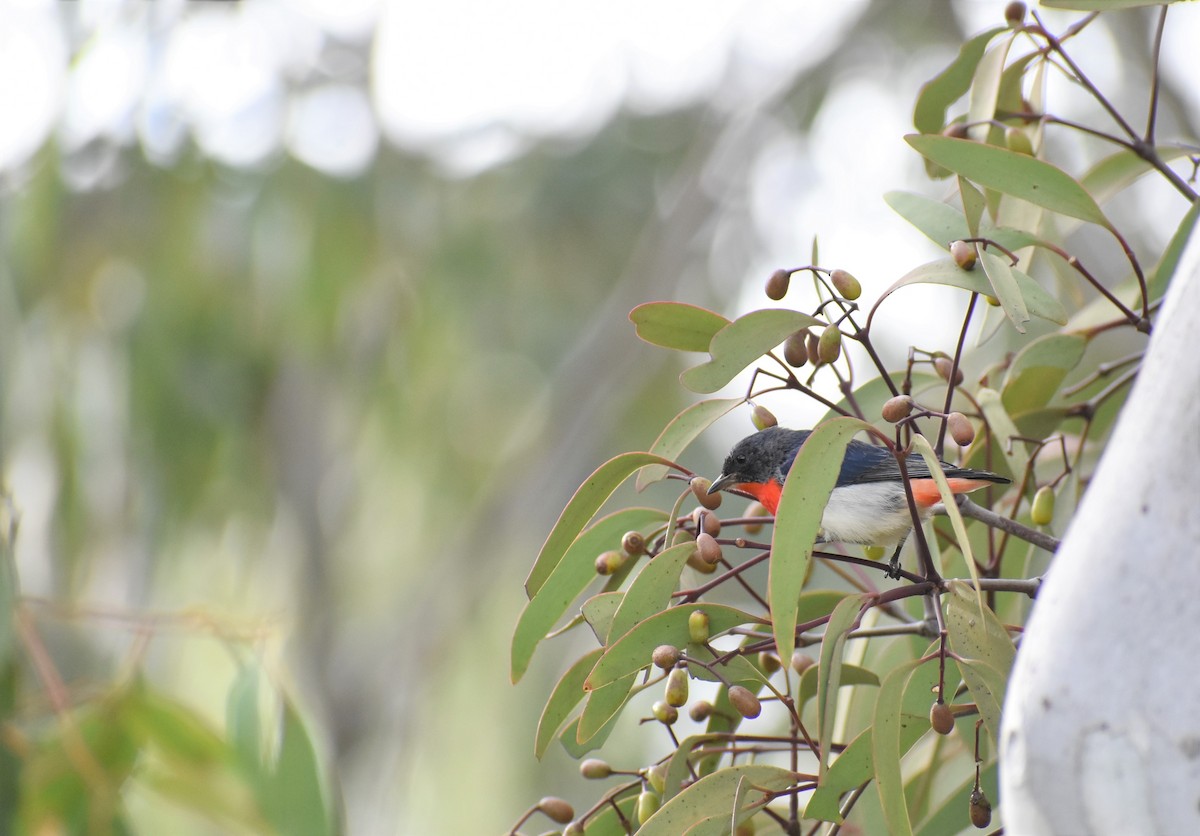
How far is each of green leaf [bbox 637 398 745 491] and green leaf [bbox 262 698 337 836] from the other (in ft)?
4.69

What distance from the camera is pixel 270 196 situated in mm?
6195

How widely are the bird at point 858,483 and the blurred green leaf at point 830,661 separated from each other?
527 mm

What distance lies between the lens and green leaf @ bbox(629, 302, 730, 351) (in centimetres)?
144

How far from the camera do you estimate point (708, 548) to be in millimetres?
1369

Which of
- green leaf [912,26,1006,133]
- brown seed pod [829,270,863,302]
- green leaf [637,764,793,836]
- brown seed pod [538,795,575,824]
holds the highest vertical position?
green leaf [912,26,1006,133]

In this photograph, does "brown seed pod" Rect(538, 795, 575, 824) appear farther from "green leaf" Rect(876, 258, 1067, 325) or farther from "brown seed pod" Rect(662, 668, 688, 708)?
"green leaf" Rect(876, 258, 1067, 325)

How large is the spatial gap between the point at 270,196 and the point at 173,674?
151 inches

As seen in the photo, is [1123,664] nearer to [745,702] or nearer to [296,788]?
[745,702]

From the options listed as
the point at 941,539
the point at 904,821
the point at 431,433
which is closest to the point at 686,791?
the point at 904,821

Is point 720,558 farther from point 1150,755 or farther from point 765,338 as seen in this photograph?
point 1150,755

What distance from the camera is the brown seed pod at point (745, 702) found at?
1327mm

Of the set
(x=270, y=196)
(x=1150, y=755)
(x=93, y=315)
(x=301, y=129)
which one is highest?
(x=301, y=129)

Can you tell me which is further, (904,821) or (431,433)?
(431,433)

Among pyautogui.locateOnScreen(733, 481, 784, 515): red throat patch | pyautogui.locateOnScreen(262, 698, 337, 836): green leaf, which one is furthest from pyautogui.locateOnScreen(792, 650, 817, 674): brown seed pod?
pyautogui.locateOnScreen(262, 698, 337, 836): green leaf
